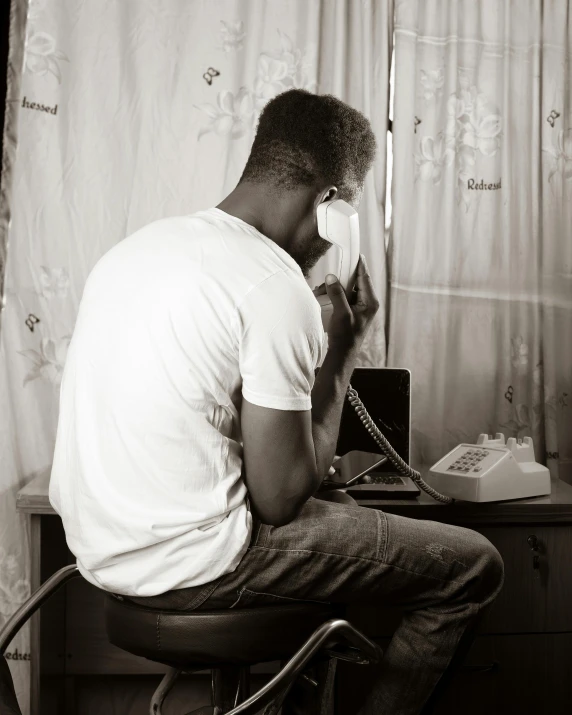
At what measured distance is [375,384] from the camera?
6.07ft

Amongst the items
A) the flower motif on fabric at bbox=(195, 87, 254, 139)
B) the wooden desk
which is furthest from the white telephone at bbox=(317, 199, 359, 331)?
the flower motif on fabric at bbox=(195, 87, 254, 139)

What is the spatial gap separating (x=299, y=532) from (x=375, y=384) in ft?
2.68

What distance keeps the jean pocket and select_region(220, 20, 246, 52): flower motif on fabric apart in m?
1.51

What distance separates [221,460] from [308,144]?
21.0 inches

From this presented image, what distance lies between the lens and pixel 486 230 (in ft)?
7.02

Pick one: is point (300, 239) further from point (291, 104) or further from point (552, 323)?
point (552, 323)

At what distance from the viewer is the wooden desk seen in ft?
5.31

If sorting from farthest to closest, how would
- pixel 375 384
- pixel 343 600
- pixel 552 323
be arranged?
pixel 552 323 < pixel 375 384 < pixel 343 600

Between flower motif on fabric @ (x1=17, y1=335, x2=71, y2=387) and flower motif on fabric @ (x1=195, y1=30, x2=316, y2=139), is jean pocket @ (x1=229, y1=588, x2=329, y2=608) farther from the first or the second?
flower motif on fabric @ (x1=195, y1=30, x2=316, y2=139)

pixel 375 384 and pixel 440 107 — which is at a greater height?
pixel 440 107

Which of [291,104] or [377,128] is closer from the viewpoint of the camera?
[291,104]

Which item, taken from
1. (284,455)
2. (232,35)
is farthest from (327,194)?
(232,35)

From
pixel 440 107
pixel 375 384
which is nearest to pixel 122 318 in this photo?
pixel 375 384

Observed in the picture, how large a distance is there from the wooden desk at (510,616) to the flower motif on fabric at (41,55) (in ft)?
3.47
